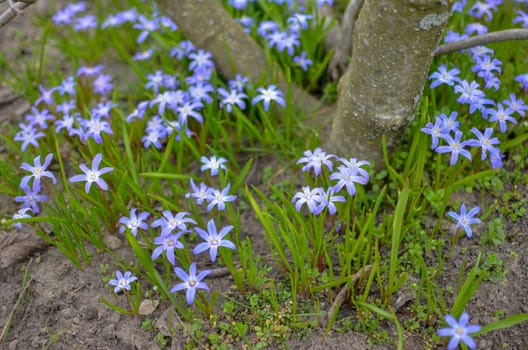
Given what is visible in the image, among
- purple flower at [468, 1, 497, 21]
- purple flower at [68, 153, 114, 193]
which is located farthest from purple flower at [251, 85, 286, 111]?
purple flower at [468, 1, 497, 21]

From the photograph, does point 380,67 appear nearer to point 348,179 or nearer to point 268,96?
point 348,179

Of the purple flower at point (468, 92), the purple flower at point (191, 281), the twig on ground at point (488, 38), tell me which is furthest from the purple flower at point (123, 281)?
the twig on ground at point (488, 38)

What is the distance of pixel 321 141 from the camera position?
323 centimetres

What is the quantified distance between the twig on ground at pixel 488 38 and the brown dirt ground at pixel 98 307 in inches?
34.4

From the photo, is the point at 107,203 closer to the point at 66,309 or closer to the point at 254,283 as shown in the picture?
the point at 66,309

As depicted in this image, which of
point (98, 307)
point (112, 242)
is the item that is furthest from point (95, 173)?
point (98, 307)

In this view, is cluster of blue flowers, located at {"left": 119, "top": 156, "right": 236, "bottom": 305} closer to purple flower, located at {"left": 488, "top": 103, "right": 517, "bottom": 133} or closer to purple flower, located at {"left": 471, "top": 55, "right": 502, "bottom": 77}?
purple flower, located at {"left": 488, "top": 103, "right": 517, "bottom": 133}

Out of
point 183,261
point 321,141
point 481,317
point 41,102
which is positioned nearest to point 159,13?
point 41,102

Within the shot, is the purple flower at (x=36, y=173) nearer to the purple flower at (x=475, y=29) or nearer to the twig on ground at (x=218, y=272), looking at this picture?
the twig on ground at (x=218, y=272)

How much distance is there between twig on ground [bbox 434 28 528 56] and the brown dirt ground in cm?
87

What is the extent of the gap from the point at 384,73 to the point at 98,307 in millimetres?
1905

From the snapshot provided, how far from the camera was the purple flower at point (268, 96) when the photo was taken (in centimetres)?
302

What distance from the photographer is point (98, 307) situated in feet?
8.23

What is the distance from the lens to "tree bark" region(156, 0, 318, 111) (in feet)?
10.9
